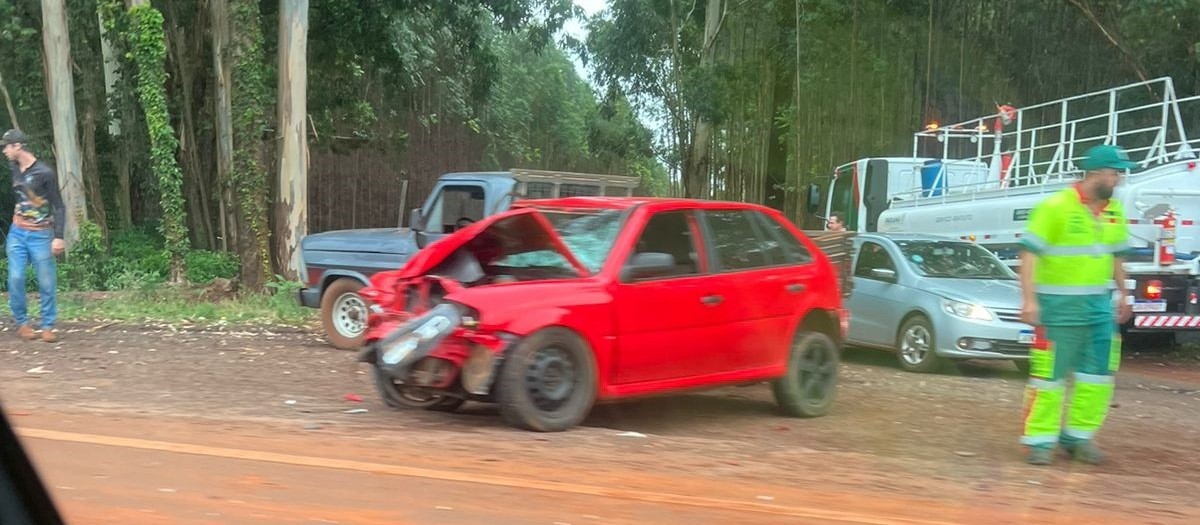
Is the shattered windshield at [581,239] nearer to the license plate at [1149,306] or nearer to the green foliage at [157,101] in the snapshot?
the license plate at [1149,306]

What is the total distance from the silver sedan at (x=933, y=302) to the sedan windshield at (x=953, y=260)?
0.01m

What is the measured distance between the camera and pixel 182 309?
519 inches

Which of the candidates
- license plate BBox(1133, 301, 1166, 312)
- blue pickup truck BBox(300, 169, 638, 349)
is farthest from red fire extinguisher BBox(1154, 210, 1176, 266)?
blue pickup truck BBox(300, 169, 638, 349)

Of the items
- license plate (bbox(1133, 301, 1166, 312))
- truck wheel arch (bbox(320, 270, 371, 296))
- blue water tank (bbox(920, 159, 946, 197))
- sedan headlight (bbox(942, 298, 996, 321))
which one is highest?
blue water tank (bbox(920, 159, 946, 197))

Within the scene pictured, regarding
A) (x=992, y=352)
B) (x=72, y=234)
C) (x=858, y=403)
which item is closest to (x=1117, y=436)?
(x=858, y=403)

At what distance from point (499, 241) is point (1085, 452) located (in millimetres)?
3951

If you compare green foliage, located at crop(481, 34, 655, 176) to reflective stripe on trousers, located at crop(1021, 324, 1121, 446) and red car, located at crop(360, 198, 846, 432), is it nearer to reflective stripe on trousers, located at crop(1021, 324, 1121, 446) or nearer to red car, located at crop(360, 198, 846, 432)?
red car, located at crop(360, 198, 846, 432)

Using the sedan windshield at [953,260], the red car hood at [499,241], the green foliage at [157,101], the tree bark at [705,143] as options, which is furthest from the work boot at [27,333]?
the tree bark at [705,143]

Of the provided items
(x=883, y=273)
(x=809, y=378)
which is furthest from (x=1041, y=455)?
(x=883, y=273)

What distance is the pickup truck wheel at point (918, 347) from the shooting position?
35.2 ft

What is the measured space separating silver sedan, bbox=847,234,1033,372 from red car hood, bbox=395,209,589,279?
→ 5128 mm

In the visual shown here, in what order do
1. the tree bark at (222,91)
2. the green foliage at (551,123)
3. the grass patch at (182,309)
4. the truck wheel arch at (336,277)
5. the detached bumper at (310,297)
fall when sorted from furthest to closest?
the green foliage at (551,123), the tree bark at (222,91), the grass patch at (182,309), the detached bumper at (310,297), the truck wheel arch at (336,277)

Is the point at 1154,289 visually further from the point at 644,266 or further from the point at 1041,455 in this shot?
the point at 644,266

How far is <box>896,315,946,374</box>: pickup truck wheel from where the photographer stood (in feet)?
35.2
